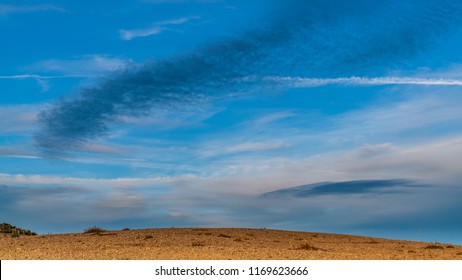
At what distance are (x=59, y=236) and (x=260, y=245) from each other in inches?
491

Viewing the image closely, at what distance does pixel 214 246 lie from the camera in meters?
29.4

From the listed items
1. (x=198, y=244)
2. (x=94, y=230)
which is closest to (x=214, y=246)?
(x=198, y=244)

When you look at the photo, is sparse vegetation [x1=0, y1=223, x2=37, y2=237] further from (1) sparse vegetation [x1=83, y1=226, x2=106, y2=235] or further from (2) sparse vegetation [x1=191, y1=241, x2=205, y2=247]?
(2) sparse vegetation [x1=191, y1=241, x2=205, y2=247]

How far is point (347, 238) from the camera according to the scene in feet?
127

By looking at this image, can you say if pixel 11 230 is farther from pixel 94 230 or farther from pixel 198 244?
pixel 198 244

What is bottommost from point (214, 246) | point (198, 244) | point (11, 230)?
point (214, 246)

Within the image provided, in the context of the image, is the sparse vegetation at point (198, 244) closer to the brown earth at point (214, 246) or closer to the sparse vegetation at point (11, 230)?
the brown earth at point (214, 246)

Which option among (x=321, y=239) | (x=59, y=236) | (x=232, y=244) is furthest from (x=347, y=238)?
(x=59, y=236)

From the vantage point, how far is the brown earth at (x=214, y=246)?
1027 inches

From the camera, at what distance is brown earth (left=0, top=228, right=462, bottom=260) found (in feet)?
85.6

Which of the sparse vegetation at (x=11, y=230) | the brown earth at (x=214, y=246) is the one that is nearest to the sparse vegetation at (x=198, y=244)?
the brown earth at (x=214, y=246)
